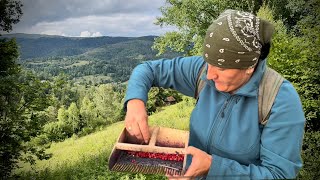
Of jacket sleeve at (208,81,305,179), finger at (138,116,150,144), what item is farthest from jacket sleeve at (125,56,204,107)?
jacket sleeve at (208,81,305,179)

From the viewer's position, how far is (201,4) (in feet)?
117

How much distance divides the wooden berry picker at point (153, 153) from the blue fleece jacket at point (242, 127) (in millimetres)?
144

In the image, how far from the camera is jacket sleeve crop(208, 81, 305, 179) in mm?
1928

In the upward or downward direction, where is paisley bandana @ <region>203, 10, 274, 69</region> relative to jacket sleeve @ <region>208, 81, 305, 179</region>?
upward

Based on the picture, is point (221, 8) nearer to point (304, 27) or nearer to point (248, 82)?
point (304, 27)

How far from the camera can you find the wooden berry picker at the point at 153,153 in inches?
92.7

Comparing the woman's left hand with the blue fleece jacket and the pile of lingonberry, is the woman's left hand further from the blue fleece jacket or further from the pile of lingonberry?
the pile of lingonberry

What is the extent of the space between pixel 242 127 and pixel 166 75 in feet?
2.46

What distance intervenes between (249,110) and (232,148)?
0.25m

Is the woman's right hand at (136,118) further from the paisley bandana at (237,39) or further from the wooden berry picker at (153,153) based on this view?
the paisley bandana at (237,39)

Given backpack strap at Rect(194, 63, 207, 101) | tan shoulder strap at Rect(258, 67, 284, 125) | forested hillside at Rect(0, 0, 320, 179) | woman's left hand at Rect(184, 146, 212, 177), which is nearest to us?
woman's left hand at Rect(184, 146, 212, 177)

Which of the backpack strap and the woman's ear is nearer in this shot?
the woman's ear

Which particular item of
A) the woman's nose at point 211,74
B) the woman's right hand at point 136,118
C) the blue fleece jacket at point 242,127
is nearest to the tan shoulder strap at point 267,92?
the blue fleece jacket at point 242,127

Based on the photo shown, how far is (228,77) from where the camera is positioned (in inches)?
81.4
